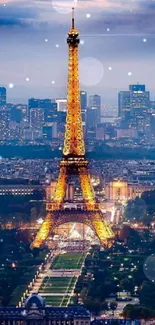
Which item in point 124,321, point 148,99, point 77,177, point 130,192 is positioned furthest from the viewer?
point 148,99

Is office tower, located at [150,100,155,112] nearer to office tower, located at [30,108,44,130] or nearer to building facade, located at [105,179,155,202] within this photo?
office tower, located at [30,108,44,130]

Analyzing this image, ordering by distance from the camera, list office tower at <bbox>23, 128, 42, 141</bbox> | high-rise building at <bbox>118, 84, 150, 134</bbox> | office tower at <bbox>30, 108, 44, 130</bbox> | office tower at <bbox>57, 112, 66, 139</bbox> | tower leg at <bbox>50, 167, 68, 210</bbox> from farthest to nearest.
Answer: office tower at <bbox>23, 128, 42, 141</bbox> → office tower at <bbox>30, 108, 44, 130</bbox> → high-rise building at <bbox>118, 84, 150, 134</bbox> → office tower at <bbox>57, 112, 66, 139</bbox> → tower leg at <bbox>50, 167, 68, 210</bbox>

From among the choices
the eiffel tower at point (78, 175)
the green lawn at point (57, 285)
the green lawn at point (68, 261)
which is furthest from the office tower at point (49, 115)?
the green lawn at point (57, 285)

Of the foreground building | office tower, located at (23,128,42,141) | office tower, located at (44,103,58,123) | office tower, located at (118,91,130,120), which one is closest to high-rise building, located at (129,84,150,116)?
office tower, located at (118,91,130,120)

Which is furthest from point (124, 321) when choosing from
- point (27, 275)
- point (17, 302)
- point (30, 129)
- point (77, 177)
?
point (30, 129)

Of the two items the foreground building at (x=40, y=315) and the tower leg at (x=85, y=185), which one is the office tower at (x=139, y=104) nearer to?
the tower leg at (x=85, y=185)

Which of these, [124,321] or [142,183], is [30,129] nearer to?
[142,183]

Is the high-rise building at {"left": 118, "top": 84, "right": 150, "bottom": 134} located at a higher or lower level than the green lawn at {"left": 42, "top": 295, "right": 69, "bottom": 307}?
higher

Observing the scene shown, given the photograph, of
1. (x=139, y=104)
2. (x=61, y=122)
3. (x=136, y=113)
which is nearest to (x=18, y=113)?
(x=139, y=104)
